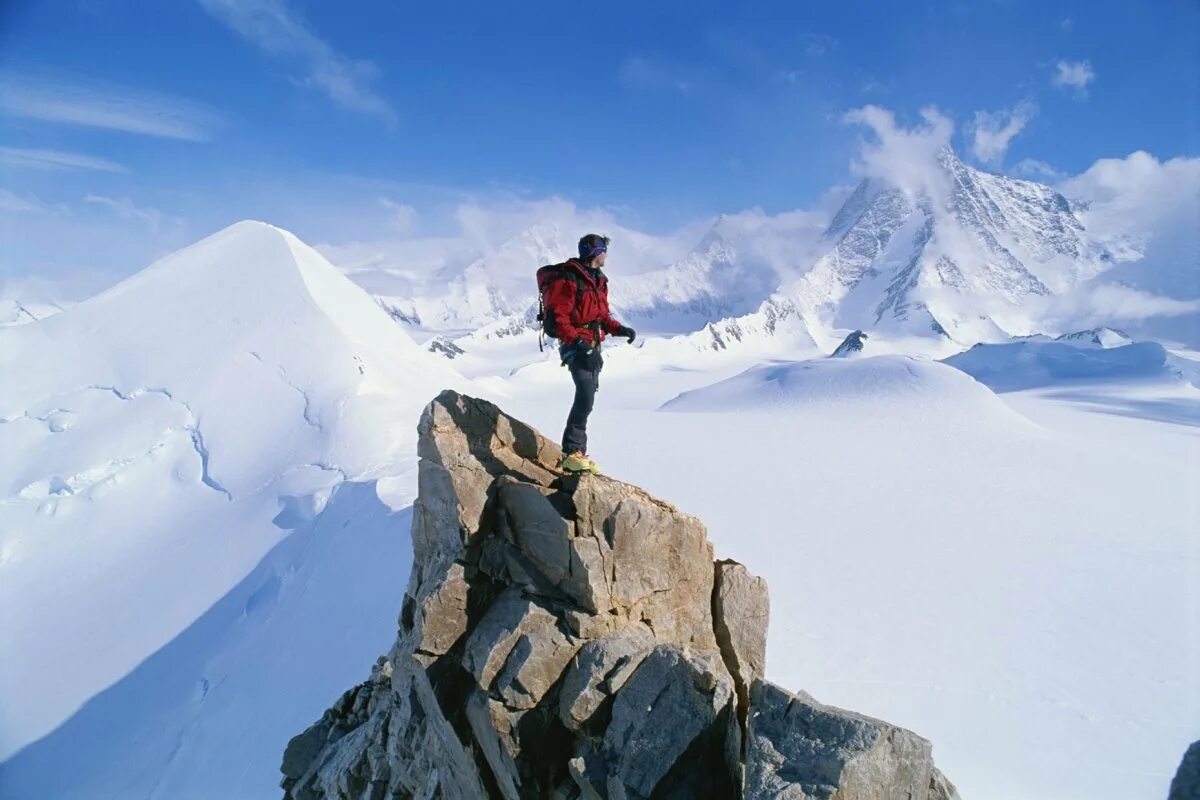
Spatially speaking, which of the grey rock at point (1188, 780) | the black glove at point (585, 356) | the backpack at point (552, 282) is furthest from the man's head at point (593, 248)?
the grey rock at point (1188, 780)

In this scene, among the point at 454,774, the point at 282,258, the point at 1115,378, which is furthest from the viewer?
the point at 1115,378

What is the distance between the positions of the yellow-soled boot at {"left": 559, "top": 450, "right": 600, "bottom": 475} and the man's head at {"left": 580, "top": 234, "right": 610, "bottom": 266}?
2.23 metres

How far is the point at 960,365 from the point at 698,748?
117m

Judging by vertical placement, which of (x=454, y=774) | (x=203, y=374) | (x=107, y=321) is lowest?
(x=454, y=774)

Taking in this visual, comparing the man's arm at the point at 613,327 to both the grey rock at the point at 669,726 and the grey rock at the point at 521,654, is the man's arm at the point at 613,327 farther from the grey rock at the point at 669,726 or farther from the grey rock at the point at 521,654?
the grey rock at the point at 669,726

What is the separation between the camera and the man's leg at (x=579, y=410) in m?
Answer: 7.17

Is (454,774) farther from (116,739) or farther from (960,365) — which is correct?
(960,365)

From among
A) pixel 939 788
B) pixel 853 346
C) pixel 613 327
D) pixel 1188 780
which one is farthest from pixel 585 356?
pixel 853 346

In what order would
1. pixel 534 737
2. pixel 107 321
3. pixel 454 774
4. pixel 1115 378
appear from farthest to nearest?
1. pixel 1115 378
2. pixel 107 321
3. pixel 454 774
4. pixel 534 737

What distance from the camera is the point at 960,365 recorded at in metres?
104

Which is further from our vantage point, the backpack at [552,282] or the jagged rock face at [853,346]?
the jagged rock face at [853,346]

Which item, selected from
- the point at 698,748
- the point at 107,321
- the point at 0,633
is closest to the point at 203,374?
the point at 107,321

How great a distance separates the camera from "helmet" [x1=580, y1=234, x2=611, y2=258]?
22.9 ft

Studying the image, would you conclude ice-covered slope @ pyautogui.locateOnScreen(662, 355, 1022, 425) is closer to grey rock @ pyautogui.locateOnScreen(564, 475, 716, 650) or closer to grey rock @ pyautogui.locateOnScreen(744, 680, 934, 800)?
grey rock @ pyautogui.locateOnScreen(564, 475, 716, 650)
